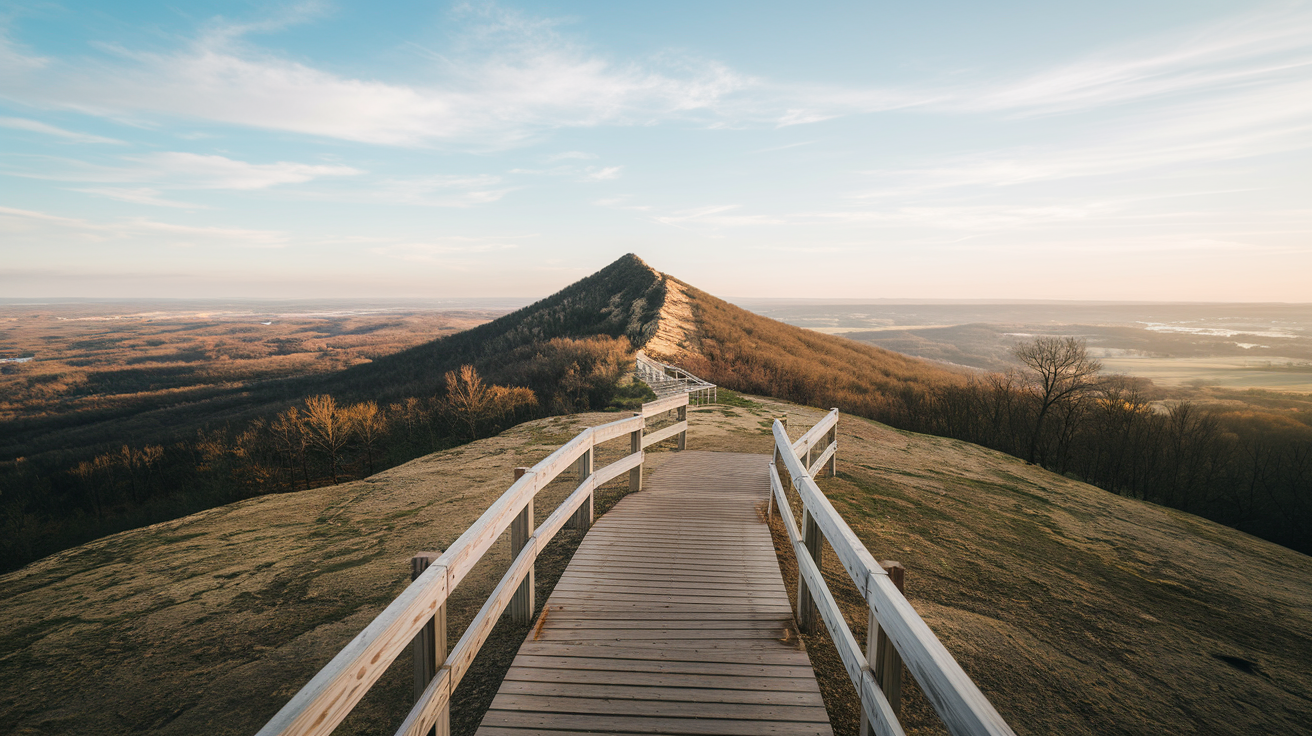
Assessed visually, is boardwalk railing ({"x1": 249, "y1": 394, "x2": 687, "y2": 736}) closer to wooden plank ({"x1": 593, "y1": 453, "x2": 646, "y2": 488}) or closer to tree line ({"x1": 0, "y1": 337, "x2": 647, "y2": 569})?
wooden plank ({"x1": 593, "y1": 453, "x2": 646, "y2": 488})

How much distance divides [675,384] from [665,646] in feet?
55.6


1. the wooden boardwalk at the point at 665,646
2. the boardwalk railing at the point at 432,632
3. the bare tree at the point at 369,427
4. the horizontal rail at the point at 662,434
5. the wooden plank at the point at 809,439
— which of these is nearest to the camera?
the boardwalk railing at the point at 432,632

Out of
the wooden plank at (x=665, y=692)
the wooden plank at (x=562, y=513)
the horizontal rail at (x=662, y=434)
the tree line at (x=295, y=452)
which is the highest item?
the wooden plank at (x=562, y=513)

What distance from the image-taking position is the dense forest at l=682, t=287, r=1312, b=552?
30.6 metres

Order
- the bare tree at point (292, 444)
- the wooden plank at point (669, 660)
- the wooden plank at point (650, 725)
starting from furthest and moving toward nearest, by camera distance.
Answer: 1. the bare tree at point (292, 444)
2. the wooden plank at point (669, 660)
3. the wooden plank at point (650, 725)

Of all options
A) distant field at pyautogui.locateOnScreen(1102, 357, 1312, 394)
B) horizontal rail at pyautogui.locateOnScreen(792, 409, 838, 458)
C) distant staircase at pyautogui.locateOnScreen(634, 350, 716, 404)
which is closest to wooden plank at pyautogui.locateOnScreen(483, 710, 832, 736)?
horizontal rail at pyautogui.locateOnScreen(792, 409, 838, 458)

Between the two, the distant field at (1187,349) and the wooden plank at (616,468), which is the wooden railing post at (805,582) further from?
the distant field at (1187,349)

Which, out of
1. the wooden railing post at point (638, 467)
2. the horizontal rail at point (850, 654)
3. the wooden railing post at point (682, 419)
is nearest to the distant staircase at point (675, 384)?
the wooden railing post at point (682, 419)

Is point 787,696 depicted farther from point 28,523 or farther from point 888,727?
point 28,523

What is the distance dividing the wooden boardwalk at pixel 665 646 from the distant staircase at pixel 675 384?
10.7m

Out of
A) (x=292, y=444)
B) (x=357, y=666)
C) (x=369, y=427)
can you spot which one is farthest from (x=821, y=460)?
(x=292, y=444)

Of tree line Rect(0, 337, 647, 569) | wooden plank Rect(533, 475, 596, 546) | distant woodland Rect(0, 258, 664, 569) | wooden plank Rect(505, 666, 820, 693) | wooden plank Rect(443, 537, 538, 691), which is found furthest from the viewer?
distant woodland Rect(0, 258, 664, 569)

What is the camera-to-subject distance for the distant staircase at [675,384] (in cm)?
1967

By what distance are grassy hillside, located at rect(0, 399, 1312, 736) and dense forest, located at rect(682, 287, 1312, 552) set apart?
1926 centimetres
